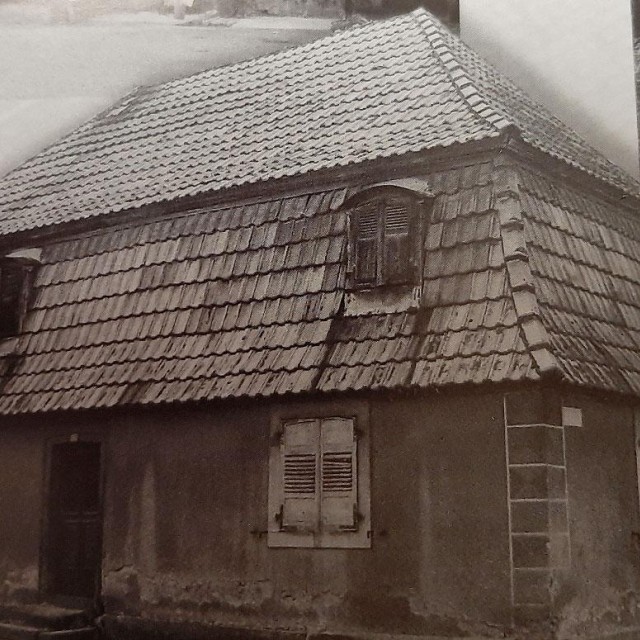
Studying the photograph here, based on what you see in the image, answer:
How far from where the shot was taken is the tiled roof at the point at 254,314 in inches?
321

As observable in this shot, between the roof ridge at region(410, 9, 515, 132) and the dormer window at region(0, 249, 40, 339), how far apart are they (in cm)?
536

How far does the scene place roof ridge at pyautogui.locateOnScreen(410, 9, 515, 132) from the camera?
870 cm

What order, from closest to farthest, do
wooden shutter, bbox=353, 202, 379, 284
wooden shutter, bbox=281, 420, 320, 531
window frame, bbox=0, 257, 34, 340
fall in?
wooden shutter, bbox=281, 420, 320, 531, wooden shutter, bbox=353, 202, 379, 284, window frame, bbox=0, 257, 34, 340

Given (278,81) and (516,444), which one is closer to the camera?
(516,444)

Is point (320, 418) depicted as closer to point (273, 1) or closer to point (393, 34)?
point (273, 1)

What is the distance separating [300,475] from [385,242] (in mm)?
2350

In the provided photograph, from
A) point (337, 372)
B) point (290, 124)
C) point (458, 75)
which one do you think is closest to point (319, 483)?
point (337, 372)

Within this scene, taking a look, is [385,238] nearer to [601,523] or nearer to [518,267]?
[518,267]

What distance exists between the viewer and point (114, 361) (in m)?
10.2

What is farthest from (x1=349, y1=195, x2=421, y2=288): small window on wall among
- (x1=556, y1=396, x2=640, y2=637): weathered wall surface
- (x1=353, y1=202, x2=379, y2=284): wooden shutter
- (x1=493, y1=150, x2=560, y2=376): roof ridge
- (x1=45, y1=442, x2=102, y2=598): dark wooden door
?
(x1=45, y1=442, x2=102, y2=598): dark wooden door

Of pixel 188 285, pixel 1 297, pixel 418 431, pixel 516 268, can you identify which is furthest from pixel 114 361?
pixel 516 268

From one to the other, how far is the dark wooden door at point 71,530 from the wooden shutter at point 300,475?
2.60 meters

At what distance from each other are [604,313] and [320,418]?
112 inches

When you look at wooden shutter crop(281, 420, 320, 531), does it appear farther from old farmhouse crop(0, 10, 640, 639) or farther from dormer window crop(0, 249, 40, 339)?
dormer window crop(0, 249, 40, 339)
